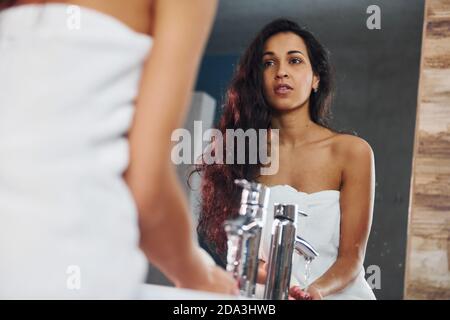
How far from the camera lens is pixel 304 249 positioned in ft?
3.45

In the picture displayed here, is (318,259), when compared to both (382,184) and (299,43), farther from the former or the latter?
(299,43)

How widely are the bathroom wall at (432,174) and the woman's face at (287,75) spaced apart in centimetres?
21

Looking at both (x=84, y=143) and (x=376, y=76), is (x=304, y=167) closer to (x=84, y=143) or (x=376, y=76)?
(x=376, y=76)

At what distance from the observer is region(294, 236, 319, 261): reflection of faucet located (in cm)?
105

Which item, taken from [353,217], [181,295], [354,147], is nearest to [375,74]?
[354,147]

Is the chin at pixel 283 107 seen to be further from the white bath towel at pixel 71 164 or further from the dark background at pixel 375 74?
the white bath towel at pixel 71 164

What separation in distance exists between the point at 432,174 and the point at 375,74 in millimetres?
208

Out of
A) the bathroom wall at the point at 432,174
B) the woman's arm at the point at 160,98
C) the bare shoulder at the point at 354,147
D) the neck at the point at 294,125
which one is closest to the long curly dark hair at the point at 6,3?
the woman's arm at the point at 160,98

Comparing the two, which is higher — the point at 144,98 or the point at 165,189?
the point at 144,98

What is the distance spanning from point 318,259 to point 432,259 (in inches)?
8.2

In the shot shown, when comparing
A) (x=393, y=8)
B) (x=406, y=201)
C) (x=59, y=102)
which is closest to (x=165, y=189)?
(x=59, y=102)

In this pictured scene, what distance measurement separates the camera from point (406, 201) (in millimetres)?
1095

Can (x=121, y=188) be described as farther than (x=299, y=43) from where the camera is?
No

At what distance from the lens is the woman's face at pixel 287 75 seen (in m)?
1.10
